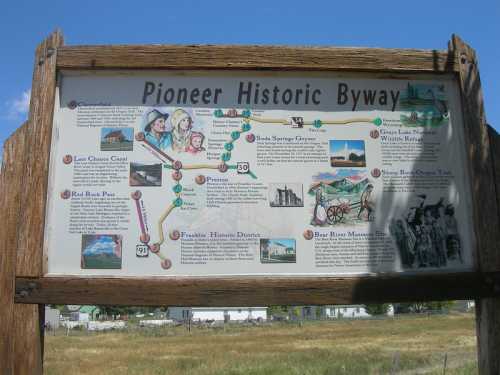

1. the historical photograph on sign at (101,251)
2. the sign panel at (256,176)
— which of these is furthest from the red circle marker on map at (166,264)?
the historical photograph on sign at (101,251)

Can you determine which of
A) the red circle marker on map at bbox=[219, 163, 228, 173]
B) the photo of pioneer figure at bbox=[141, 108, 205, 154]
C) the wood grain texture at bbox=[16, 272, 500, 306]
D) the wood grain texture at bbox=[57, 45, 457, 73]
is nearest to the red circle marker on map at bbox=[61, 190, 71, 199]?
the wood grain texture at bbox=[16, 272, 500, 306]

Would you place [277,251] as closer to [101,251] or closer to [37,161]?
[101,251]

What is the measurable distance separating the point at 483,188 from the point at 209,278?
Result: 88.5 inches

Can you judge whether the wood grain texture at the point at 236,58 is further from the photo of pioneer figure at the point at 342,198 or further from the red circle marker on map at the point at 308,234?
the red circle marker on map at the point at 308,234

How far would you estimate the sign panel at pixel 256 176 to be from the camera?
351cm

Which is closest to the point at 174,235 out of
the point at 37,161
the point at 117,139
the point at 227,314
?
the point at 117,139

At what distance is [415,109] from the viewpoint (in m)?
3.90

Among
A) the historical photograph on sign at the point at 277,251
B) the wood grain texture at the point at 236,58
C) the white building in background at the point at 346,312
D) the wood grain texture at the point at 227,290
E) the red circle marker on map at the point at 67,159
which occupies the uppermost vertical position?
the wood grain texture at the point at 236,58

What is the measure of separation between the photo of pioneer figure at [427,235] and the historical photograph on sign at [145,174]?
1856mm

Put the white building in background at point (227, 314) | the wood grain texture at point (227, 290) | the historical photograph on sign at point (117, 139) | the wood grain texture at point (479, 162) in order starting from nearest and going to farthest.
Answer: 1. the wood grain texture at point (227, 290)
2. the wood grain texture at point (479, 162)
3. the historical photograph on sign at point (117, 139)
4. the white building in background at point (227, 314)

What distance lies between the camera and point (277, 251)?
11.6 ft

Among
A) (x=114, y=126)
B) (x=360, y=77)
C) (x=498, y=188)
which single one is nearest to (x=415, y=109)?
(x=360, y=77)

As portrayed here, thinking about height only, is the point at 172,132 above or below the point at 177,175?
above

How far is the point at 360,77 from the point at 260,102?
0.88 metres
